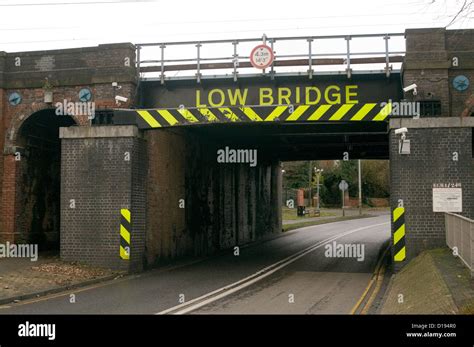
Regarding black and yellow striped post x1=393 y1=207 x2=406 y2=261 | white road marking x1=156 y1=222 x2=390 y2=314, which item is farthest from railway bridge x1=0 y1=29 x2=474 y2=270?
white road marking x1=156 y1=222 x2=390 y2=314

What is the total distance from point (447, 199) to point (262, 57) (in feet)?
23.2

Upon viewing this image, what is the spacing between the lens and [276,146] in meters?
29.0

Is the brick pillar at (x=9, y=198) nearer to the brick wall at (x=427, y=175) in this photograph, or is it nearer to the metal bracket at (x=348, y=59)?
the metal bracket at (x=348, y=59)

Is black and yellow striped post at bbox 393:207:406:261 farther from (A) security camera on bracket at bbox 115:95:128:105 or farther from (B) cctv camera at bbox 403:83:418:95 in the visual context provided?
(A) security camera on bracket at bbox 115:95:128:105

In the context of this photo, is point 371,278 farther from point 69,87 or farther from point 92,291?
point 69,87

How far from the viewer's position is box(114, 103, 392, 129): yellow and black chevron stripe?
16.6m

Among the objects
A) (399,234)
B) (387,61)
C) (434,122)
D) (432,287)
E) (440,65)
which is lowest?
(432,287)

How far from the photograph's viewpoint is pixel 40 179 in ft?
68.5

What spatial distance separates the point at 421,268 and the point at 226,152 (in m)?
14.6

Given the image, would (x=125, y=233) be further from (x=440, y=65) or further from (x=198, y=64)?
(x=440, y=65)

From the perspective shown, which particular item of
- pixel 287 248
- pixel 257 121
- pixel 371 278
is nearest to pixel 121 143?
pixel 257 121

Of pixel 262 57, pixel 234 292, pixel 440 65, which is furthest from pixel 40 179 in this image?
pixel 440 65

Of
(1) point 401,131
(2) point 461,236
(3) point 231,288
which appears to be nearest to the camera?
(2) point 461,236

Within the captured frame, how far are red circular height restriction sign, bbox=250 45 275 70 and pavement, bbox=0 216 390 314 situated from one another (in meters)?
6.60
